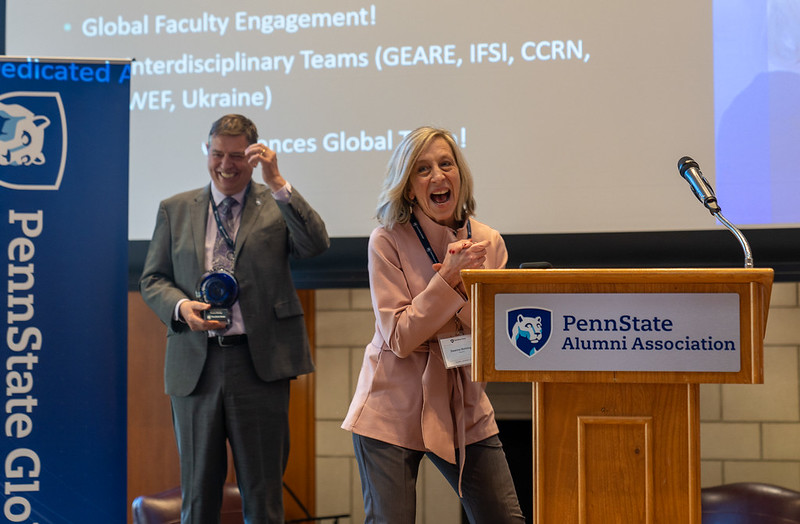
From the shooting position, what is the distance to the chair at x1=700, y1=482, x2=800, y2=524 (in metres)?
3.44

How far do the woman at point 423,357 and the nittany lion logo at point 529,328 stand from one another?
1.40 ft

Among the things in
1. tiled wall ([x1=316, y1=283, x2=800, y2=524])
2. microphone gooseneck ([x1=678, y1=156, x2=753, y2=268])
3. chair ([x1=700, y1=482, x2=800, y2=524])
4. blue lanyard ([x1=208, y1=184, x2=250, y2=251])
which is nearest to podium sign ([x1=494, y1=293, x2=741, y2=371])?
microphone gooseneck ([x1=678, y1=156, x2=753, y2=268])

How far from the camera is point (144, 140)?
12.9 feet

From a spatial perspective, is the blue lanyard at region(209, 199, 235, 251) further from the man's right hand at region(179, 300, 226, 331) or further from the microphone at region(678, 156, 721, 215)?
the microphone at region(678, 156, 721, 215)

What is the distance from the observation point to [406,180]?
2.41 meters

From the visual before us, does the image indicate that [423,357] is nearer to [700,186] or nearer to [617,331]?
[617,331]

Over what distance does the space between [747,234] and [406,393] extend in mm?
1923

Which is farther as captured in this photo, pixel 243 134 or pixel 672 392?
pixel 243 134

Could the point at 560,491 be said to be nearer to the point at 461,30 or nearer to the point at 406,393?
the point at 406,393

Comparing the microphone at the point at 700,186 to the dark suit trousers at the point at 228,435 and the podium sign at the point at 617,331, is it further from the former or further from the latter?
the dark suit trousers at the point at 228,435

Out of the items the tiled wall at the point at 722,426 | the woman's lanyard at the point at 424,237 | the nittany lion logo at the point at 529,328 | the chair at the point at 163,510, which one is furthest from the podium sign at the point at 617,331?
the tiled wall at the point at 722,426

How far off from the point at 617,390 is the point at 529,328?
8.6 inches

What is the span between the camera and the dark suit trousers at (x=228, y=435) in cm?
294

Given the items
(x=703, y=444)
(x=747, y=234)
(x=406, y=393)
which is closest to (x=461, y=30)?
(x=747, y=234)
